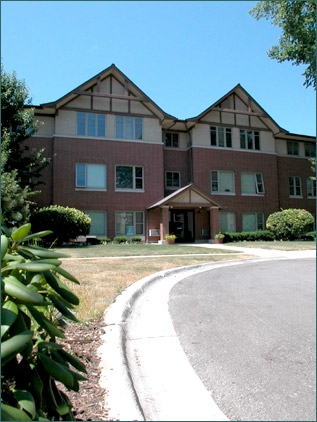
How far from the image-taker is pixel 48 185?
22047 mm

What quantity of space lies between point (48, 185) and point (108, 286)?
1727cm

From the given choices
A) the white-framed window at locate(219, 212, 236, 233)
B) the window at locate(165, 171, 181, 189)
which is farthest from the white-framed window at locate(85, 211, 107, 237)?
the white-framed window at locate(219, 212, 236, 233)

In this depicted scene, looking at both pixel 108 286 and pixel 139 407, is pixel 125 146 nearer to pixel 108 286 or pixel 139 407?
pixel 108 286

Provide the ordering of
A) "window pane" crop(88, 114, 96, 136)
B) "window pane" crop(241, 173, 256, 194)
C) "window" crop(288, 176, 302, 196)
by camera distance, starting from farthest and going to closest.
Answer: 1. "window pane" crop(241, 173, 256, 194)
2. "window pane" crop(88, 114, 96, 136)
3. "window" crop(288, 176, 302, 196)

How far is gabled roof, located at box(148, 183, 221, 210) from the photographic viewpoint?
22.0 meters

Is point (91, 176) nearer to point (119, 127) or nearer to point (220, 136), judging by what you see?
point (119, 127)

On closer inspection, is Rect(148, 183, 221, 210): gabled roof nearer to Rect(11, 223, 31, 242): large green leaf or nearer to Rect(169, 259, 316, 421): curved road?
Rect(169, 259, 316, 421): curved road

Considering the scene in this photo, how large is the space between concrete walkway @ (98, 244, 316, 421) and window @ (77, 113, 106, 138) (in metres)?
18.4

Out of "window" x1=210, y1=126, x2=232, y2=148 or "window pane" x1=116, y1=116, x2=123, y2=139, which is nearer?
"window pane" x1=116, y1=116, x2=123, y2=139

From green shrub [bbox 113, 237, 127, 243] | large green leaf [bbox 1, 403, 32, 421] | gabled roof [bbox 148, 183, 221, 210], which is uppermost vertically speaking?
gabled roof [bbox 148, 183, 221, 210]

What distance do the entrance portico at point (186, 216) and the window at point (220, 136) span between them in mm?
4265

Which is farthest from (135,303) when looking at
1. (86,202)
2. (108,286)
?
(86,202)

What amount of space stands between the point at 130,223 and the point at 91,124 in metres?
6.71

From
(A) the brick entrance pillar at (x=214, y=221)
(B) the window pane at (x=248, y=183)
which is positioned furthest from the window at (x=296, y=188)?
(B) the window pane at (x=248, y=183)
